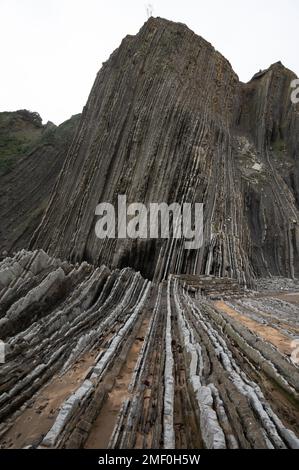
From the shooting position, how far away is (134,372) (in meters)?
5.28

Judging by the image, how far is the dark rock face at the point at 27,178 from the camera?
2791 cm

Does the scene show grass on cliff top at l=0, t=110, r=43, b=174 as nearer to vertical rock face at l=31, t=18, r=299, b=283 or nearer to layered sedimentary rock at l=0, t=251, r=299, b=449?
vertical rock face at l=31, t=18, r=299, b=283

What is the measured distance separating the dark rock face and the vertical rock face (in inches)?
179

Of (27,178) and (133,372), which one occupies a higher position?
(27,178)

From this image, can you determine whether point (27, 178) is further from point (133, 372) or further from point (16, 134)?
point (133, 372)

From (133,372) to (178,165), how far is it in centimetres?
1584

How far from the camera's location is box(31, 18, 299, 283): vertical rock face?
18.5 m

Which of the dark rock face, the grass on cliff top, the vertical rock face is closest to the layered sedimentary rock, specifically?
the vertical rock face

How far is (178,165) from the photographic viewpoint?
19.9m

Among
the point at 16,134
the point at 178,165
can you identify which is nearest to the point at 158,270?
the point at 178,165

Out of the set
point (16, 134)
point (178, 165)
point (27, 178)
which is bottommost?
point (178, 165)

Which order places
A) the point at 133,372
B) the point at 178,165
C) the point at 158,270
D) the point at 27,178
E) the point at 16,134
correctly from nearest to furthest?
the point at 133,372 < the point at 158,270 < the point at 178,165 < the point at 27,178 < the point at 16,134

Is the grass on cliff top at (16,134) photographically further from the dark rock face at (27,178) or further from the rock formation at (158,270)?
the rock formation at (158,270)

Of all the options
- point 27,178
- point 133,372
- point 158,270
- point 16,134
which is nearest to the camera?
point 133,372
